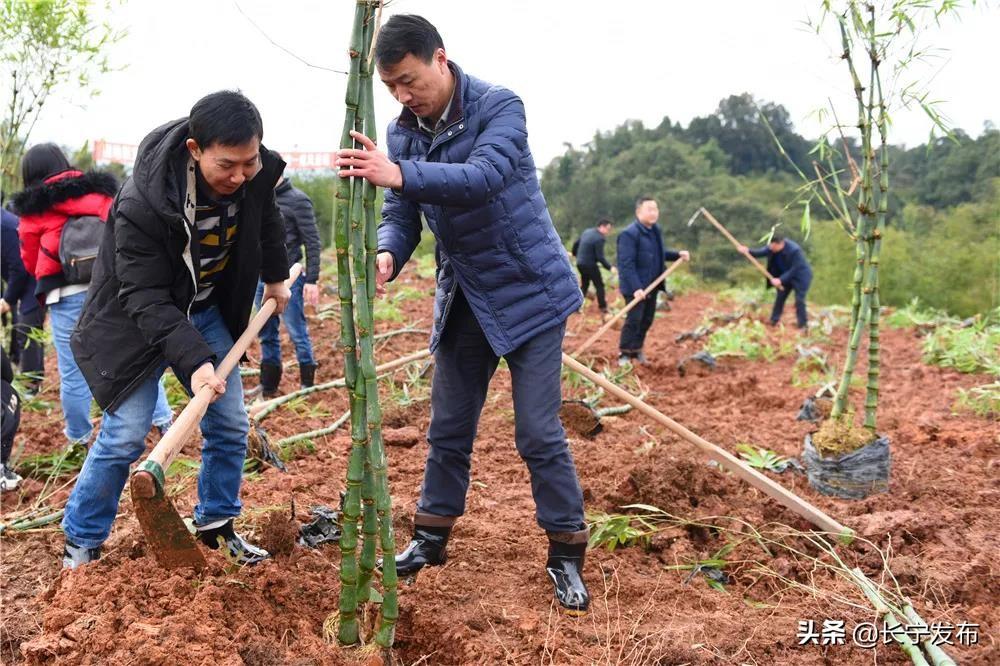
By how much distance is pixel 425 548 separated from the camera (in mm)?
A: 2947

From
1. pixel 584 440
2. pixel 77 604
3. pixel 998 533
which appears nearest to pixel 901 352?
pixel 584 440

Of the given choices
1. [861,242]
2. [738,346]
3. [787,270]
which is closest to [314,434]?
[861,242]

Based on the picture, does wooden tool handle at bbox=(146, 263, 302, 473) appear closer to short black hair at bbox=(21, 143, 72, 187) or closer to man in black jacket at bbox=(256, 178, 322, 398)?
short black hair at bbox=(21, 143, 72, 187)

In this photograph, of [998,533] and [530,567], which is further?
[998,533]

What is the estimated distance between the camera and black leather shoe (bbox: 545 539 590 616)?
2.69m

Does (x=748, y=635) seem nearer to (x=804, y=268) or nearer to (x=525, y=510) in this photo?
(x=525, y=510)

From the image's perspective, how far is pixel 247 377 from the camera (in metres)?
6.52

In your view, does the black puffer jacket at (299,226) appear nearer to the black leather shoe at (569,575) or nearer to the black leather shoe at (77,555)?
the black leather shoe at (77,555)

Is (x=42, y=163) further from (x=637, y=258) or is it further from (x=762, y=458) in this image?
(x=637, y=258)

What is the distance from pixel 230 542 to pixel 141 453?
49 centimetres

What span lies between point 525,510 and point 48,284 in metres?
2.67

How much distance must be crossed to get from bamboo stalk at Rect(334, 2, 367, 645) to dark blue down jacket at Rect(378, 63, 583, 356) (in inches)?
17.6

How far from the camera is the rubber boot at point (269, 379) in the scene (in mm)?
5754

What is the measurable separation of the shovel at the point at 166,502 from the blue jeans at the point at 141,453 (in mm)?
351
